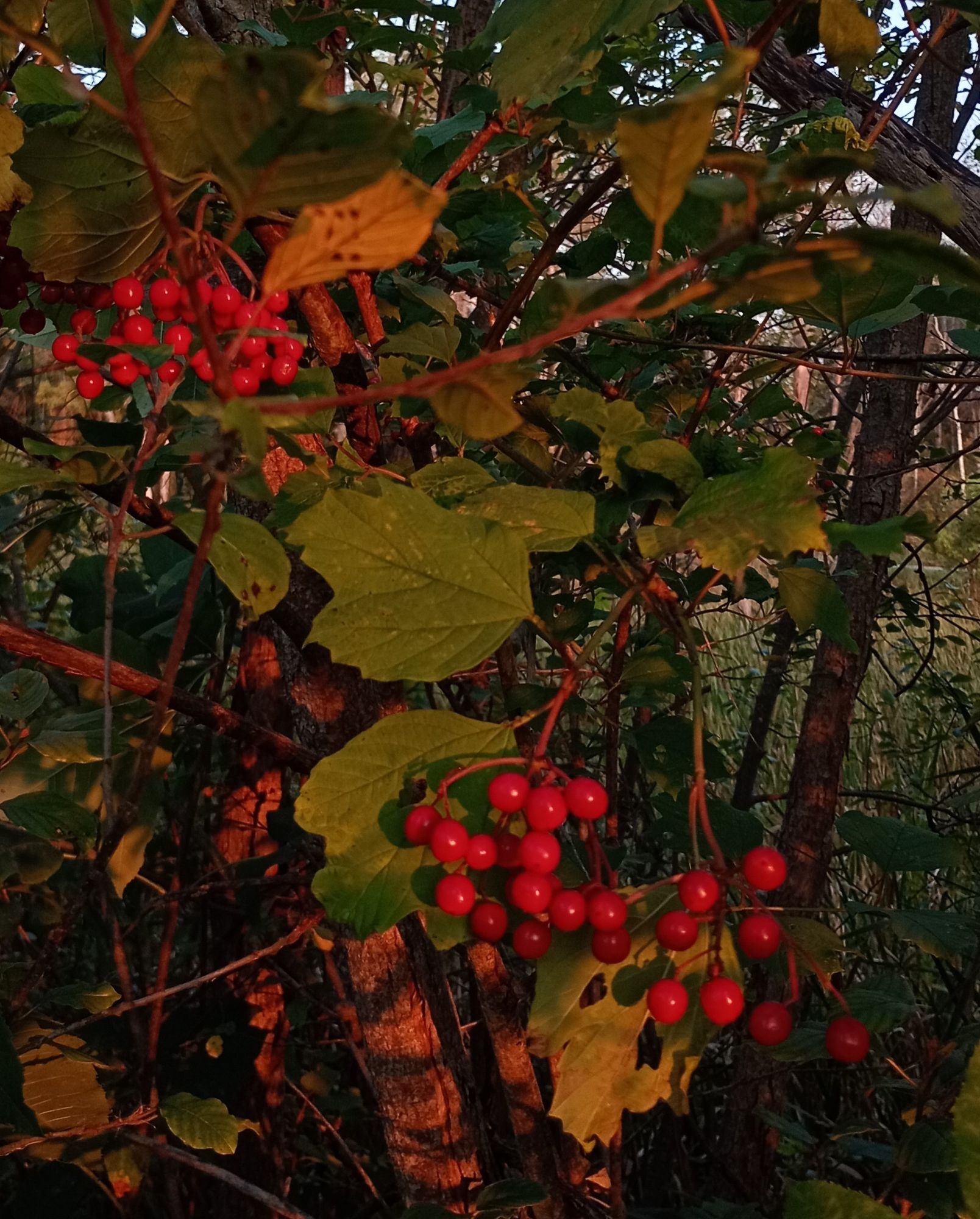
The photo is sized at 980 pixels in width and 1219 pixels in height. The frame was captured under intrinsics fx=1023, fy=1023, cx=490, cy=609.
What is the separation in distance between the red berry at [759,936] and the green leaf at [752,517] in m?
0.26

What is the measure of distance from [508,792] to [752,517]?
25 cm

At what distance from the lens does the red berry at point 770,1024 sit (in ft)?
2.55

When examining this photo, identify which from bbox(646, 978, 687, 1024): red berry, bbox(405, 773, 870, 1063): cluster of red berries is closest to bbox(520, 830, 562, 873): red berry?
bbox(405, 773, 870, 1063): cluster of red berries

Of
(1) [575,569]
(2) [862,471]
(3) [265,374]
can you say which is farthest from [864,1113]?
(3) [265,374]

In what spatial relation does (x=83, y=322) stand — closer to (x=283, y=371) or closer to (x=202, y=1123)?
(x=283, y=371)

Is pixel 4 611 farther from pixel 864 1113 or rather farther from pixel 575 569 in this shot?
pixel 864 1113

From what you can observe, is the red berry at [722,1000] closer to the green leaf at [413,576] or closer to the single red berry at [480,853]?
the single red berry at [480,853]

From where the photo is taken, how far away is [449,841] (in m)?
0.68

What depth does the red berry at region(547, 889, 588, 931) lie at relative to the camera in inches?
28.3

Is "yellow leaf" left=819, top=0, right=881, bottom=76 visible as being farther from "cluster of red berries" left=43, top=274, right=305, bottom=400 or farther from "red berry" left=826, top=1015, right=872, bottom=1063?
"red berry" left=826, top=1015, right=872, bottom=1063

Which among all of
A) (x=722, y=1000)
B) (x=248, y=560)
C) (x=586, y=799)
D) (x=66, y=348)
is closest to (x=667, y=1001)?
(x=722, y=1000)

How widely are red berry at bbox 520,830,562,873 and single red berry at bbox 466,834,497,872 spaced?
0.07 feet

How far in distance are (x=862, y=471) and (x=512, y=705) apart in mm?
1266

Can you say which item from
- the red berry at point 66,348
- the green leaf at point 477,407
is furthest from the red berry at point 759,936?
the red berry at point 66,348
